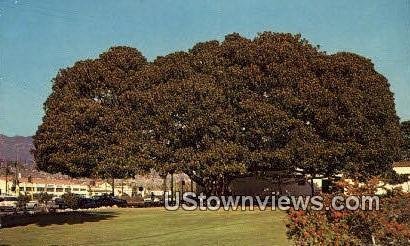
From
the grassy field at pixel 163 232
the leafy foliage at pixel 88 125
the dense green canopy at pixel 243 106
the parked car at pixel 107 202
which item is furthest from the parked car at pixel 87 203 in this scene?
the grassy field at pixel 163 232

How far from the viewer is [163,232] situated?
27.9m

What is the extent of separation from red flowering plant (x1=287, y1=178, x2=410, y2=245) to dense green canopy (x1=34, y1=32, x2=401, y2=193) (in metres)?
26.1

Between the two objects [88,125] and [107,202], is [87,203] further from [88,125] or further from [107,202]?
[88,125]

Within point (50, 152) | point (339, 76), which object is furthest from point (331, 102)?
point (50, 152)

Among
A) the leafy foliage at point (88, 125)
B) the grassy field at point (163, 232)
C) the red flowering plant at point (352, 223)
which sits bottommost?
the grassy field at point (163, 232)

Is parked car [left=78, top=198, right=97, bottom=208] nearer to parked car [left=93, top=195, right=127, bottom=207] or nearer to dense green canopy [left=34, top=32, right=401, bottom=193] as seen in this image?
parked car [left=93, top=195, right=127, bottom=207]

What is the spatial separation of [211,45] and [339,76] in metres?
12.9

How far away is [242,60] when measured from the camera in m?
50.1

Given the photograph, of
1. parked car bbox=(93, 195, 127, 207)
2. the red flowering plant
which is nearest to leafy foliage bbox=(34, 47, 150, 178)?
parked car bbox=(93, 195, 127, 207)

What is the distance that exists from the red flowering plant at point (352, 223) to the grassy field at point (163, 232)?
222 inches

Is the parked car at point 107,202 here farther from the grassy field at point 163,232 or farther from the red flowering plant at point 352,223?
the red flowering plant at point 352,223

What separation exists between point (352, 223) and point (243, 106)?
102 ft

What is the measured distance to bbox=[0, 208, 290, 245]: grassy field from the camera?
23862mm

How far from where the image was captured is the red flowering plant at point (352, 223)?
1476cm
